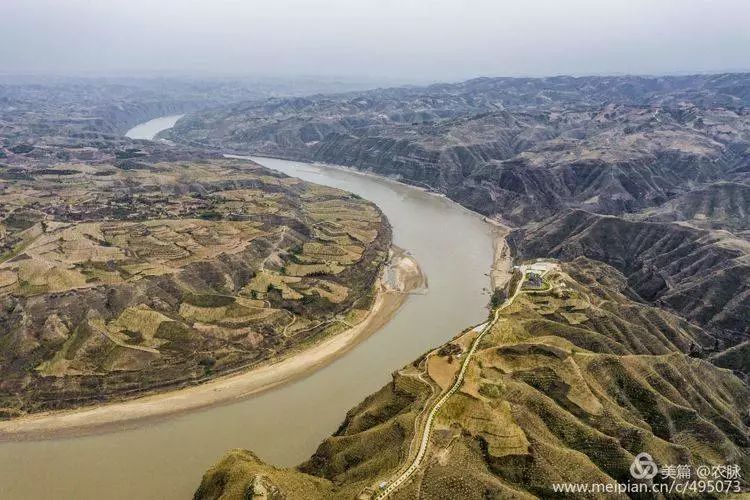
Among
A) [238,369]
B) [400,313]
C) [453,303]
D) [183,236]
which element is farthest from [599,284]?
[183,236]

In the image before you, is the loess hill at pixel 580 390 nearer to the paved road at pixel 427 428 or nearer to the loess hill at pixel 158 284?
the paved road at pixel 427 428

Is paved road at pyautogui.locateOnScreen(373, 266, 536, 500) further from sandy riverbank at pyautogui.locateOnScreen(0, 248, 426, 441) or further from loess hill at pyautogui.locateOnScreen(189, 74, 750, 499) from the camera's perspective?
sandy riverbank at pyautogui.locateOnScreen(0, 248, 426, 441)

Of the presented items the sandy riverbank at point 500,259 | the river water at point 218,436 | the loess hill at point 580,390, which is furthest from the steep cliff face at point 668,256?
the river water at point 218,436

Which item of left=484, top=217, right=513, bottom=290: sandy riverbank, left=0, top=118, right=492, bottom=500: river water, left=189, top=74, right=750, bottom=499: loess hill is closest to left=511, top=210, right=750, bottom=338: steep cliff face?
left=189, top=74, right=750, bottom=499: loess hill

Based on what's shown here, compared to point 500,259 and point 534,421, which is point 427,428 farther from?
point 500,259

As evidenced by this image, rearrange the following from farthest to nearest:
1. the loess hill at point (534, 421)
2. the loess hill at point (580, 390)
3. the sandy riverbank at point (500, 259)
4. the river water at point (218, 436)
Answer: the sandy riverbank at point (500, 259), the river water at point (218, 436), the loess hill at point (580, 390), the loess hill at point (534, 421)

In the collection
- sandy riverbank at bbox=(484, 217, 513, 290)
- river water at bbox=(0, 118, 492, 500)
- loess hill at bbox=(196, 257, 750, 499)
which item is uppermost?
loess hill at bbox=(196, 257, 750, 499)
